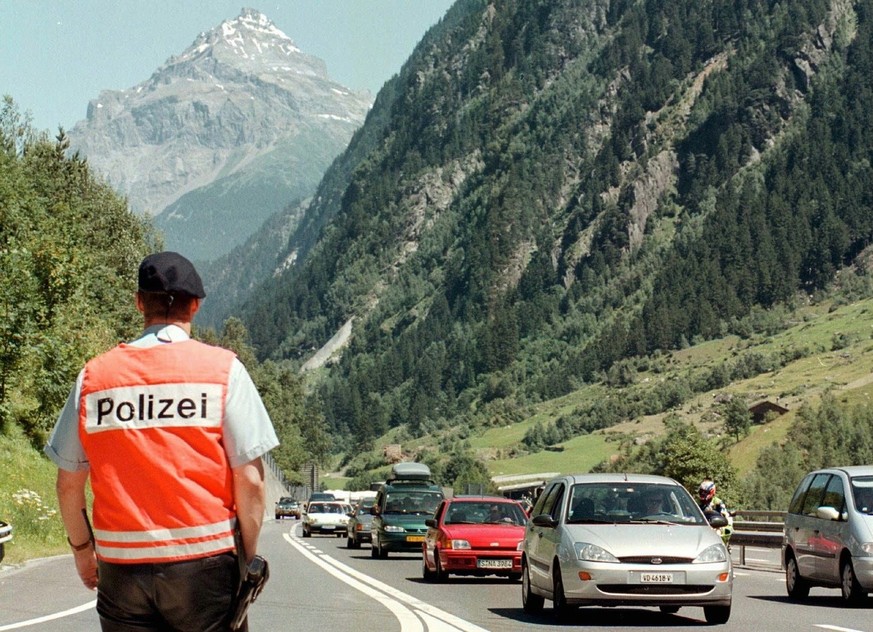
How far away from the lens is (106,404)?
17.5 feet

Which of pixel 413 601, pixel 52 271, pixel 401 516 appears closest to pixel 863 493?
pixel 413 601

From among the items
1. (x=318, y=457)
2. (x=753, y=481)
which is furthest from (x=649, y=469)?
(x=318, y=457)

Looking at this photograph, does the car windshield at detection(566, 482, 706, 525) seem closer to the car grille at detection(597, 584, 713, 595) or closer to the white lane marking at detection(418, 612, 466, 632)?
the car grille at detection(597, 584, 713, 595)

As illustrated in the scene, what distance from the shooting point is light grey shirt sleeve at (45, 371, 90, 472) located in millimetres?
5422

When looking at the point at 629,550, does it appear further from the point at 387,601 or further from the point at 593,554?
the point at 387,601

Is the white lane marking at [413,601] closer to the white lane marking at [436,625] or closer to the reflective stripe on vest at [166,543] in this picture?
the white lane marking at [436,625]

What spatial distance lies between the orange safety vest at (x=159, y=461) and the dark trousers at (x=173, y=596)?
0.14 ft

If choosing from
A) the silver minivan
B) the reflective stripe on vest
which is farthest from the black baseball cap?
the silver minivan

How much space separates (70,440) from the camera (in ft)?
17.8

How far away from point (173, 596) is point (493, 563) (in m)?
18.0

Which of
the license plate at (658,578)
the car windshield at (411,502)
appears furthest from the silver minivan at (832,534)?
the car windshield at (411,502)

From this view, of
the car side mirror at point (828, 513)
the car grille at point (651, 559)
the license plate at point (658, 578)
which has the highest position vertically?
the car side mirror at point (828, 513)

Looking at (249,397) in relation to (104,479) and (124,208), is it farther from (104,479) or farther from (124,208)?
(124,208)

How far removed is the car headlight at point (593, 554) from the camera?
48.8 ft
